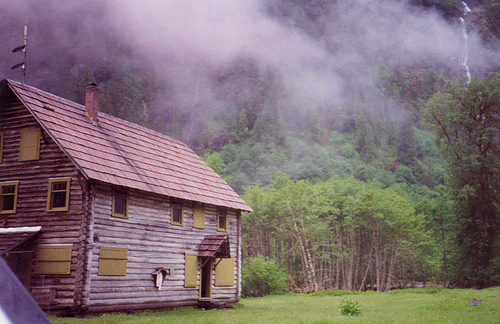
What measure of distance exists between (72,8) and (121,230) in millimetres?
130296

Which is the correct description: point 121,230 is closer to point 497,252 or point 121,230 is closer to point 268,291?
point 268,291

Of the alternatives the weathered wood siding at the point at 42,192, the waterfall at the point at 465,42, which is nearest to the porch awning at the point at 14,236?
the weathered wood siding at the point at 42,192

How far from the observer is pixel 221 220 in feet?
94.2

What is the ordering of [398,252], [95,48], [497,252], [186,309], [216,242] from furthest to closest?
[95,48] → [398,252] → [497,252] → [216,242] → [186,309]

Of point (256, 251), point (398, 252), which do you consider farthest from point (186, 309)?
point (398, 252)

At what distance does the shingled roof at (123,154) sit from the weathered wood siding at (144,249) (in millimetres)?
798

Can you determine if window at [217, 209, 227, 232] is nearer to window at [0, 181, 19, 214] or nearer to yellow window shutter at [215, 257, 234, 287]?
yellow window shutter at [215, 257, 234, 287]

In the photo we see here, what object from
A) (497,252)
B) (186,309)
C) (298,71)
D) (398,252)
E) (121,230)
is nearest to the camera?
(121,230)

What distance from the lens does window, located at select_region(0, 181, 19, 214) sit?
67.2ft

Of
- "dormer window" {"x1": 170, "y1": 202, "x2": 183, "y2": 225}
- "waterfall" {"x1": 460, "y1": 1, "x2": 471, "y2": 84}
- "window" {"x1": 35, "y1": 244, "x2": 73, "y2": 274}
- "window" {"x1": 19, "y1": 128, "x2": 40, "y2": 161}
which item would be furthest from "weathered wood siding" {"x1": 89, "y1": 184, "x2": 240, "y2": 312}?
"waterfall" {"x1": 460, "y1": 1, "x2": 471, "y2": 84}

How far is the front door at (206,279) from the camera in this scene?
2630 centimetres

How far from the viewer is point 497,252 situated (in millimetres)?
42938

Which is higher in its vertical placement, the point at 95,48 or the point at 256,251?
the point at 95,48

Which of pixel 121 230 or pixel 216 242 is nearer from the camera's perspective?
pixel 121 230
